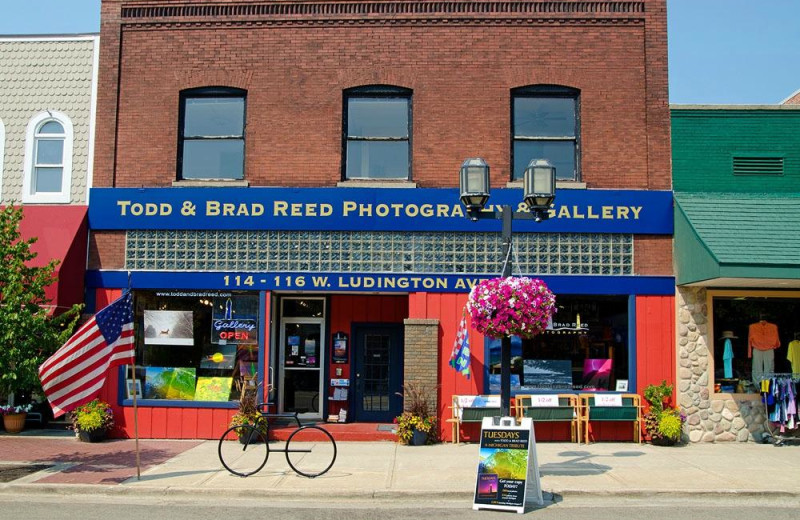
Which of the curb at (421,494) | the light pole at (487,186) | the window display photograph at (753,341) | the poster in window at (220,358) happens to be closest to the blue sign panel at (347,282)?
the poster in window at (220,358)

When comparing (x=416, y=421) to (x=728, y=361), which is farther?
(x=728, y=361)

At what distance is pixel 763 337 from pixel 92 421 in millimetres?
12007

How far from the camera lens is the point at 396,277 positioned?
13836 millimetres

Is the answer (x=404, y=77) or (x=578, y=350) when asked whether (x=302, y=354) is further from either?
(x=404, y=77)

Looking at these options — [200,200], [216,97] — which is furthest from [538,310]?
[216,97]

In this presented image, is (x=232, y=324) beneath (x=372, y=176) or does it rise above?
beneath

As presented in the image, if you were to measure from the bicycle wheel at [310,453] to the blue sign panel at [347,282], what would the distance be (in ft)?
8.70

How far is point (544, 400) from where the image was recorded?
13523 mm

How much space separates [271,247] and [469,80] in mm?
4783

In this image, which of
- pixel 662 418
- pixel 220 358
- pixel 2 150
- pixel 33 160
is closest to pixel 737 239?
pixel 662 418

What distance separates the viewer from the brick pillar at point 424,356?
13.5 meters

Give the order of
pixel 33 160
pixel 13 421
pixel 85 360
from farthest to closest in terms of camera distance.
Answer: pixel 33 160 < pixel 13 421 < pixel 85 360

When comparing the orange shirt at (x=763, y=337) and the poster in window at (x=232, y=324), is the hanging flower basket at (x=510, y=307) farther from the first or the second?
the orange shirt at (x=763, y=337)

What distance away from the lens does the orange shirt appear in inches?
543
